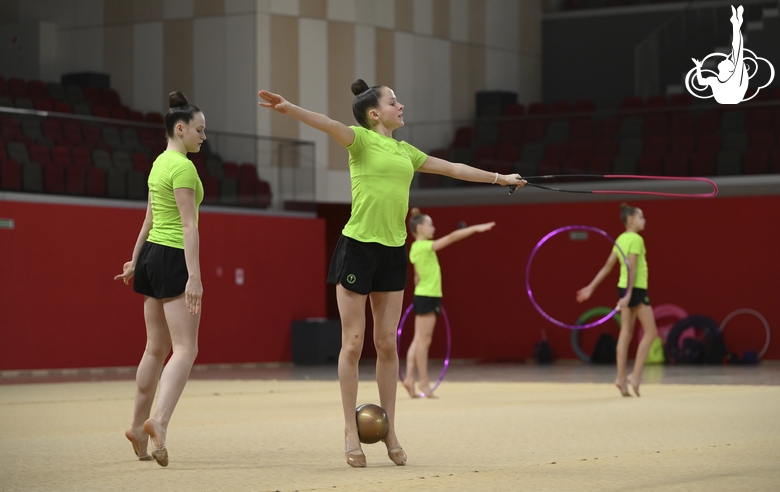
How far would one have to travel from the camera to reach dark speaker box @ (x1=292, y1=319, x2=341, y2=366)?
58.3 feet

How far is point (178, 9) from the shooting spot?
63.2 ft

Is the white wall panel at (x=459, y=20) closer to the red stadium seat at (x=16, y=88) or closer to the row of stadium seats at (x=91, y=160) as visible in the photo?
the row of stadium seats at (x=91, y=160)

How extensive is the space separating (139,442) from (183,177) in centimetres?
136

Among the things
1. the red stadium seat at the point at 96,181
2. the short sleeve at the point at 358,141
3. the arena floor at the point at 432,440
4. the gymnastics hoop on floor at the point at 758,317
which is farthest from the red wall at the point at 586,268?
the short sleeve at the point at 358,141

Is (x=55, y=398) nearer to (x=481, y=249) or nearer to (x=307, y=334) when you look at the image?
(x=307, y=334)

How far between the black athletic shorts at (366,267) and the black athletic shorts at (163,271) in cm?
74

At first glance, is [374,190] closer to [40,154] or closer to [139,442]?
[139,442]

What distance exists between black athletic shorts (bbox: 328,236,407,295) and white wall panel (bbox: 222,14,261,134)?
1327cm

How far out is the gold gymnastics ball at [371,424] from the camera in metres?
5.23

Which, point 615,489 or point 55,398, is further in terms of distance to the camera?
point 55,398

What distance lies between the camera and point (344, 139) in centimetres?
504

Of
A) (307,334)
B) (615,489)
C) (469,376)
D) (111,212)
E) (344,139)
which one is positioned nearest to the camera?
(615,489)

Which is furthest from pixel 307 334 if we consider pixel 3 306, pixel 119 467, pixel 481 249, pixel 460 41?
pixel 119 467

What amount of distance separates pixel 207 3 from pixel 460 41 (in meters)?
5.02
